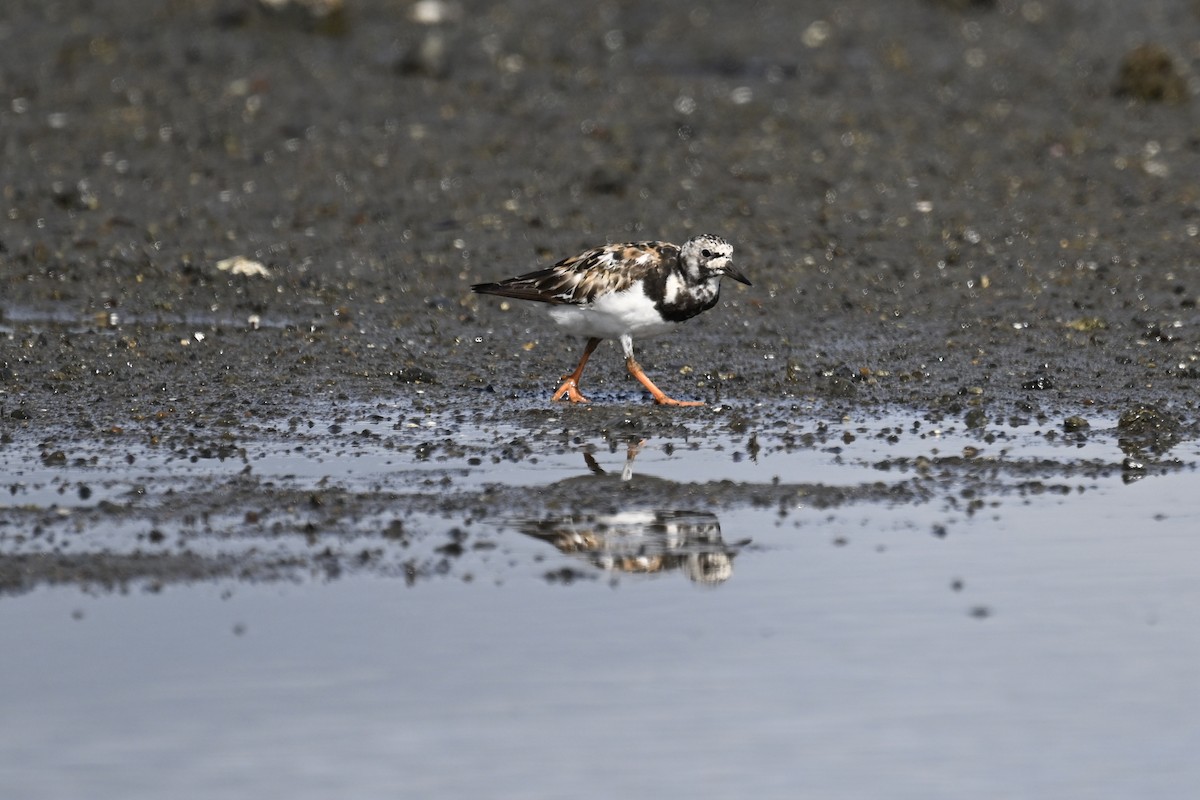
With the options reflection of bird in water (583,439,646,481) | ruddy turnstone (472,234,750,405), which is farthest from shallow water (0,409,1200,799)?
ruddy turnstone (472,234,750,405)

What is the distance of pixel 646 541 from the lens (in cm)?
858

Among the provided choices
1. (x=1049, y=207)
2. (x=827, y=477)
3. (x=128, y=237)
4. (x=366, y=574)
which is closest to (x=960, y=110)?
(x=1049, y=207)

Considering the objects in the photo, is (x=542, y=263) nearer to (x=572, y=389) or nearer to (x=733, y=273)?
(x=572, y=389)

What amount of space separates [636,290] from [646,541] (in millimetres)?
3294

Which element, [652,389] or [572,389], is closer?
[652,389]

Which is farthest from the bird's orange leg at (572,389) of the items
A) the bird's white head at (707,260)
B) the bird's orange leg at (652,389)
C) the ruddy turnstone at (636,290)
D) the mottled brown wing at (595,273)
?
the bird's white head at (707,260)

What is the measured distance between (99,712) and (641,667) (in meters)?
1.94

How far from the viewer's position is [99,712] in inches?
251

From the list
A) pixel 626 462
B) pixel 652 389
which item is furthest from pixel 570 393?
pixel 626 462

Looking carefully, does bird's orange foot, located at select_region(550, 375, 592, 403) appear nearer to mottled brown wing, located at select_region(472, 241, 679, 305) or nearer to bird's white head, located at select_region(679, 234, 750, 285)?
mottled brown wing, located at select_region(472, 241, 679, 305)

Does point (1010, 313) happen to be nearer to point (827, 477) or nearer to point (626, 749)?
point (827, 477)

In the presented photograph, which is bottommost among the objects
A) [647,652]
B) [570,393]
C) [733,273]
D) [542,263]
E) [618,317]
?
[647,652]

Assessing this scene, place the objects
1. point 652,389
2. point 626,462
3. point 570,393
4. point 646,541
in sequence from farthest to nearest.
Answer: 1. point 570,393
2. point 652,389
3. point 626,462
4. point 646,541

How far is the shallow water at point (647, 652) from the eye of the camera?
5973mm
